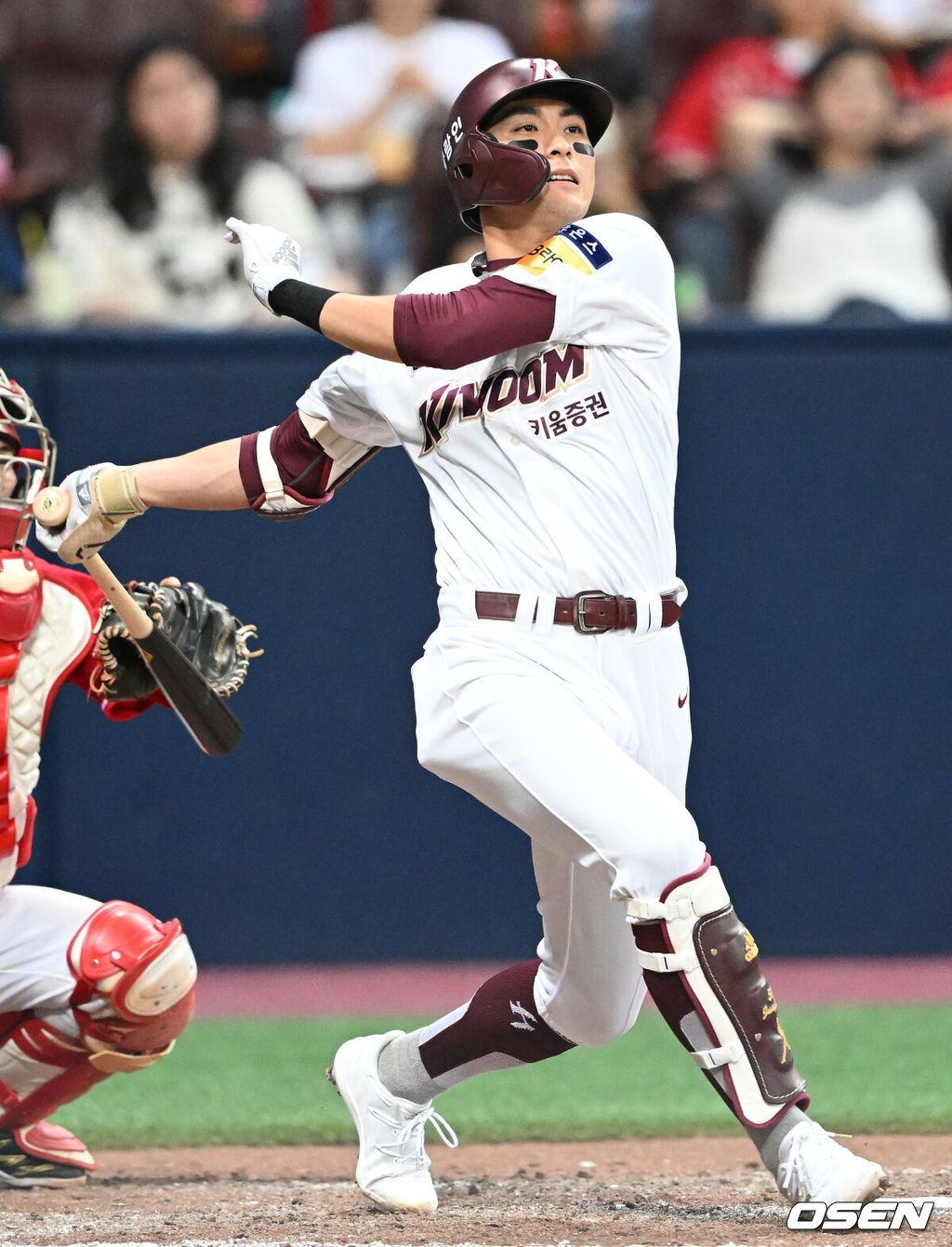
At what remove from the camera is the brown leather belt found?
2.98 meters

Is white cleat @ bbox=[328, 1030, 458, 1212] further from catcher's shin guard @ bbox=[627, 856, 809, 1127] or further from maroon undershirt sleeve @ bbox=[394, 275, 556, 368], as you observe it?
maroon undershirt sleeve @ bbox=[394, 275, 556, 368]

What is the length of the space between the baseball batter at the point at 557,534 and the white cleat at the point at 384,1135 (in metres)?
0.04

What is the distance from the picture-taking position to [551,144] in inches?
122

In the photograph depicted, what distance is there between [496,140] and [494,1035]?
1.62 meters

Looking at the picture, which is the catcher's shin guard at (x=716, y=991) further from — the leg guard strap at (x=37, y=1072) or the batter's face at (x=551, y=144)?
the leg guard strap at (x=37, y=1072)

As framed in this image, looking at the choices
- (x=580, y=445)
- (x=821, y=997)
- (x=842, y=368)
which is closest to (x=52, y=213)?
(x=842, y=368)

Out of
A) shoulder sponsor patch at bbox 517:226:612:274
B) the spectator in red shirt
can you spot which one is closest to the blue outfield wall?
the spectator in red shirt

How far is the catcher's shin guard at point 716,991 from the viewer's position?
2.84 meters

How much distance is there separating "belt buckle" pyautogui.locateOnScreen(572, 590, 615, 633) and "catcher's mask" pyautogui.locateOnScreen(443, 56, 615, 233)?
2.24ft

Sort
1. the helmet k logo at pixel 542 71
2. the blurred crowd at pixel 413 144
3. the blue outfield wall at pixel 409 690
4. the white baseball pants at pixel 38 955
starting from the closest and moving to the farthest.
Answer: the helmet k logo at pixel 542 71
the white baseball pants at pixel 38 955
the blue outfield wall at pixel 409 690
the blurred crowd at pixel 413 144

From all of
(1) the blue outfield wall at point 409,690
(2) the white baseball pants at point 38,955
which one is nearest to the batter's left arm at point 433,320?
Result: (2) the white baseball pants at point 38,955

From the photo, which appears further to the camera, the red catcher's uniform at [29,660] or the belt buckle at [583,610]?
the red catcher's uniform at [29,660]

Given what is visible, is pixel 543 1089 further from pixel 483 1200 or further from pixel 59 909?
pixel 59 909

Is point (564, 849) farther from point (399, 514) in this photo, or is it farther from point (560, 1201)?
point (399, 514)
